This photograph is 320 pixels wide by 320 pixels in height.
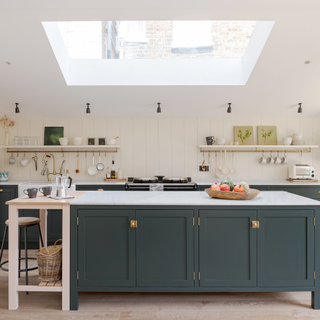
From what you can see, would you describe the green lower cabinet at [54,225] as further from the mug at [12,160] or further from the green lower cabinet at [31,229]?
the mug at [12,160]

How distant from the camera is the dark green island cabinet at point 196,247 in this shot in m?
2.53

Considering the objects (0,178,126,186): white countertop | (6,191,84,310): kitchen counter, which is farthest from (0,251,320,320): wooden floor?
(0,178,126,186): white countertop

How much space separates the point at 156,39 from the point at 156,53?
0.19m

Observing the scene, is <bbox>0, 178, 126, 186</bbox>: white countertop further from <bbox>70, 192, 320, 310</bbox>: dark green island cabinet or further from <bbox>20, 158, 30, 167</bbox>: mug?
<bbox>70, 192, 320, 310</bbox>: dark green island cabinet

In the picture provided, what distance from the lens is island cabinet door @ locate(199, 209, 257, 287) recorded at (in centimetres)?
254

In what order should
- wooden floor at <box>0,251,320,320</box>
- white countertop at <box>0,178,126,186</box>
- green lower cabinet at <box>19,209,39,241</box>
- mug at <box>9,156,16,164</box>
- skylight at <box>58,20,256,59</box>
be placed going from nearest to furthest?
wooden floor at <box>0,251,320,320</box>, skylight at <box>58,20,256,59</box>, green lower cabinet at <box>19,209,39,241</box>, white countertop at <box>0,178,126,186</box>, mug at <box>9,156,16,164</box>

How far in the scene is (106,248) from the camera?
257 cm

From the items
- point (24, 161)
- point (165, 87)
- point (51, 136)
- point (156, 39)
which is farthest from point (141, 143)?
point (24, 161)

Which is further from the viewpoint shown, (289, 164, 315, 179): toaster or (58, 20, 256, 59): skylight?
(289, 164, 315, 179): toaster

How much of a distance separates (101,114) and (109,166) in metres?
0.95

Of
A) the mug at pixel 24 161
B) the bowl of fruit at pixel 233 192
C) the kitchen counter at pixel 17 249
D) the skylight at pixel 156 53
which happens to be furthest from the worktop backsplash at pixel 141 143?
the kitchen counter at pixel 17 249

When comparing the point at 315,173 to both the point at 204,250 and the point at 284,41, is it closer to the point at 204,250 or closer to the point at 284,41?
the point at 284,41

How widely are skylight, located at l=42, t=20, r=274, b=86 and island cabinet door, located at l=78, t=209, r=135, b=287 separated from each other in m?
2.20

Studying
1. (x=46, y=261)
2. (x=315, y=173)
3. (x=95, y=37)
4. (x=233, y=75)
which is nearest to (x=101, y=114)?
→ (x=95, y=37)
